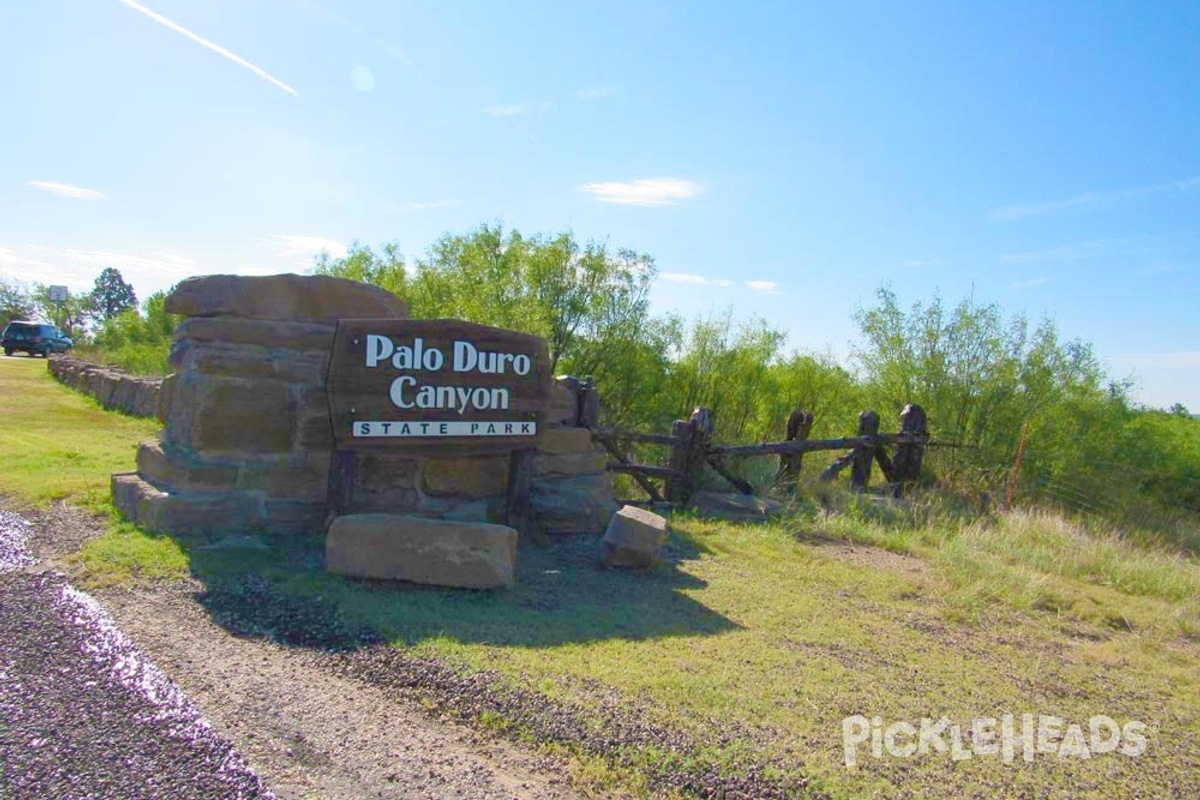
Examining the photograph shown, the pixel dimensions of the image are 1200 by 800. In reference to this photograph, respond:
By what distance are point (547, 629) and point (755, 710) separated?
1312 mm

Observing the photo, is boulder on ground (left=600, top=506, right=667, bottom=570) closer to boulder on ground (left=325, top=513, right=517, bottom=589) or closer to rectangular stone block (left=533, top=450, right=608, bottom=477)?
boulder on ground (left=325, top=513, right=517, bottom=589)

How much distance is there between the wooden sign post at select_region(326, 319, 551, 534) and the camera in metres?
5.41

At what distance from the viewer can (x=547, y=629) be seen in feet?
14.0

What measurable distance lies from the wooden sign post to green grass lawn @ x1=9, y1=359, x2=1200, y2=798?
0.71 metres

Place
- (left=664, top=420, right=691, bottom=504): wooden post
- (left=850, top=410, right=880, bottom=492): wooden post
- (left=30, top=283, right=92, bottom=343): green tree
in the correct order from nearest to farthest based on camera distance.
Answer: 1. (left=664, top=420, right=691, bottom=504): wooden post
2. (left=850, top=410, right=880, bottom=492): wooden post
3. (left=30, top=283, right=92, bottom=343): green tree

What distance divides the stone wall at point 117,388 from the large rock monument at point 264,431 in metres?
5.52

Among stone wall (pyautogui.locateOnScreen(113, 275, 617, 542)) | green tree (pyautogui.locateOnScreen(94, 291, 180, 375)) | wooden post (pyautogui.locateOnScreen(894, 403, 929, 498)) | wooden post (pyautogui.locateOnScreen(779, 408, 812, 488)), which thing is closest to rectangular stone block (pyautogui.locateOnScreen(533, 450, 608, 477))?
stone wall (pyautogui.locateOnScreen(113, 275, 617, 542))

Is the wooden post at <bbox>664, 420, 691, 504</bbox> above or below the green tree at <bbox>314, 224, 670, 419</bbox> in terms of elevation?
below

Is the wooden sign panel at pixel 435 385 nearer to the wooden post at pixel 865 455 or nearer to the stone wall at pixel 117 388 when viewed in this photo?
the stone wall at pixel 117 388

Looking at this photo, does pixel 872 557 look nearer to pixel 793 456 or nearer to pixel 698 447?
pixel 698 447

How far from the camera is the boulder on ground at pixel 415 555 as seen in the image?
15.5 feet

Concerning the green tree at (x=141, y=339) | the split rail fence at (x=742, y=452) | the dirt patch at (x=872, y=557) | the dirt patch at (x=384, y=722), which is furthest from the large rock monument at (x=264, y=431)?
the green tree at (x=141, y=339)

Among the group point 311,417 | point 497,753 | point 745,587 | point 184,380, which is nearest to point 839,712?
point 497,753

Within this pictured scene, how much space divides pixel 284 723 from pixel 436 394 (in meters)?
2.97
